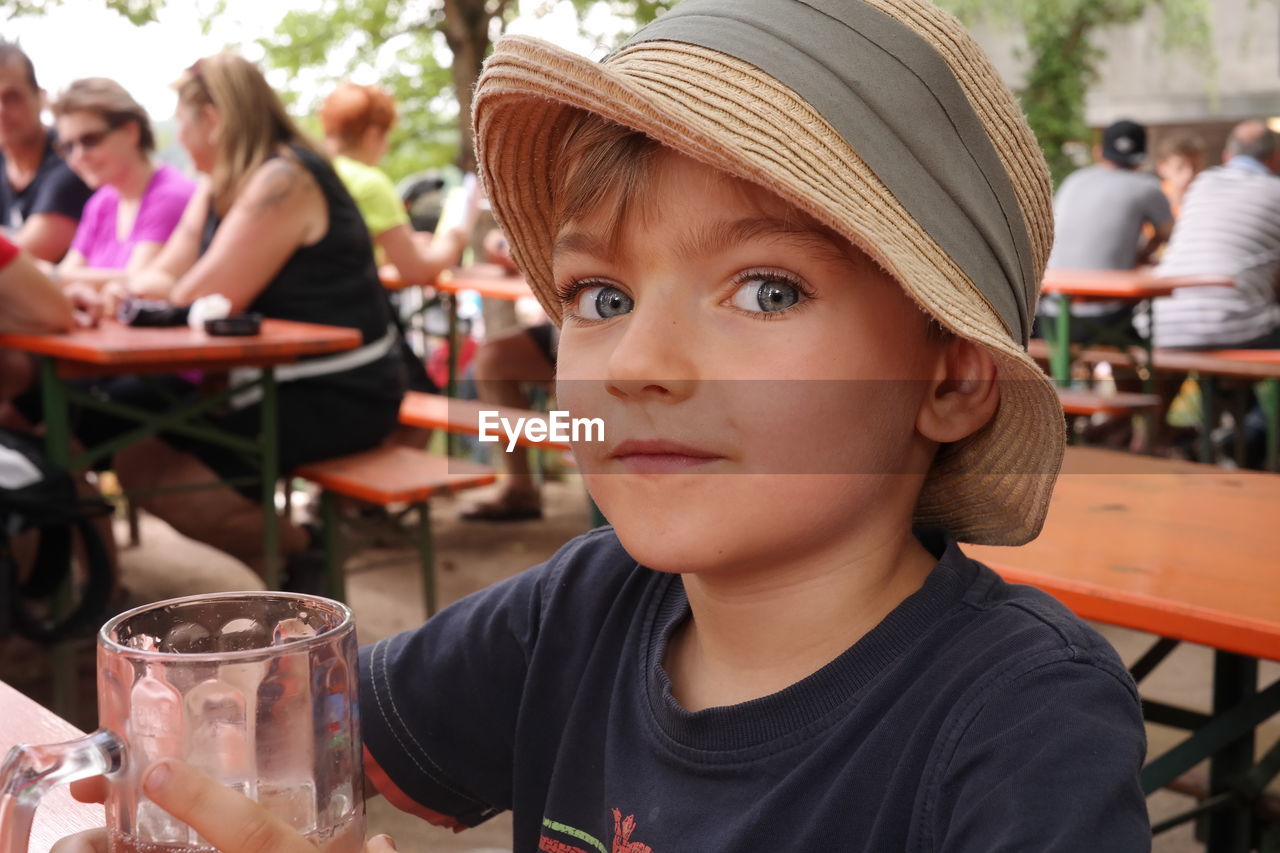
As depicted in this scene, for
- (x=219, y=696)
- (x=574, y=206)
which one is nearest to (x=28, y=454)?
(x=574, y=206)

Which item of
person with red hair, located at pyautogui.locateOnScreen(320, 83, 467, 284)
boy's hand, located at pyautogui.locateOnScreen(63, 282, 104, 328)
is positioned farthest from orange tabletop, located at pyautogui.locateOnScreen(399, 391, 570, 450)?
boy's hand, located at pyautogui.locateOnScreen(63, 282, 104, 328)

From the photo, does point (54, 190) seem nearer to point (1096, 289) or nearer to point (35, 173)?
point (35, 173)

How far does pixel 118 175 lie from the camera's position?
4.62 m

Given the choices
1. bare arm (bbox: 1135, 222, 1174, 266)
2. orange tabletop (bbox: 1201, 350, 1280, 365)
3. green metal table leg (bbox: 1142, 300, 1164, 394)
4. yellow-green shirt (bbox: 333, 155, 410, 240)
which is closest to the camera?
yellow-green shirt (bbox: 333, 155, 410, 240)

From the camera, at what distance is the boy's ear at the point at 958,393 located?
98 centimetres

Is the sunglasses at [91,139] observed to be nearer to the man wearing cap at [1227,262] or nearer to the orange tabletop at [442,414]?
the orange tabletop at [442,414]

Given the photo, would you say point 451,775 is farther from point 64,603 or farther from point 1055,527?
point 64,603

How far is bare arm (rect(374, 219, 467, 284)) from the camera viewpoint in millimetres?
5039

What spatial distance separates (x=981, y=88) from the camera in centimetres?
95

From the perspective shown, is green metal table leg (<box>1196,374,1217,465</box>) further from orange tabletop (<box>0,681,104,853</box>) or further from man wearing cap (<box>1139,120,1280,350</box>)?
orange tabletop (<box>0,681,104,853</box>)

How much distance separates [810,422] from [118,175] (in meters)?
4.37

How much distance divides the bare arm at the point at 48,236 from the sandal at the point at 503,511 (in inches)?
80.9

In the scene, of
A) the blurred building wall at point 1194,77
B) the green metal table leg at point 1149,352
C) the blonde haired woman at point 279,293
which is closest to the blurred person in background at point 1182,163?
the green metal table leg at point 1149,352

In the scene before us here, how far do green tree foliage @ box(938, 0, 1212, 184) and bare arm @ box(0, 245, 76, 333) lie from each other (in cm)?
1230
